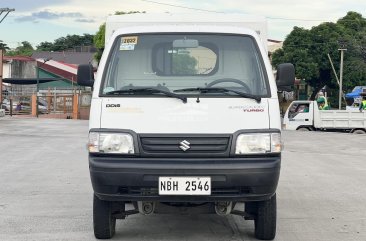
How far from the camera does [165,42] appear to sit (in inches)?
226

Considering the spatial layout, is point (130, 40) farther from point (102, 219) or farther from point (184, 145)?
point (102, 219)

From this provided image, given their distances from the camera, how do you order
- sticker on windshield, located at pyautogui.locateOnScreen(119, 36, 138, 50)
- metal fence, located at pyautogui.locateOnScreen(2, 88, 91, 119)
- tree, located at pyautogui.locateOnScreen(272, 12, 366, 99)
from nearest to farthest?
sticker on windshield, located at pyautogui.locateOnScreen(119, 36, 138, 50), metal fence, located at pyautogui.locateOnScreen(2, 88, 91, 119), tree, located at pyautogui.locateOnScreen(272, 12, 366, 99)

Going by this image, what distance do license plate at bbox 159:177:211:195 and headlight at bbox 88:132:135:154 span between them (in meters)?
0.40

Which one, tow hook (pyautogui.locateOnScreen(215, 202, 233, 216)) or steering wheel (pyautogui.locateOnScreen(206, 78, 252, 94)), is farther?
steering wheel (pyautogui.locateOnScreen(206, 78, 252, 94))

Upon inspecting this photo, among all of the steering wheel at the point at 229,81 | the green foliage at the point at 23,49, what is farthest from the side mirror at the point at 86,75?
the green foliage at the point at 23,49

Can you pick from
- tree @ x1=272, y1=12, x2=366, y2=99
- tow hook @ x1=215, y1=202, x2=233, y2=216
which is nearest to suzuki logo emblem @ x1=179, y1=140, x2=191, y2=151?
tow hook @ x1=215, y1=202, x2=233, y2=216

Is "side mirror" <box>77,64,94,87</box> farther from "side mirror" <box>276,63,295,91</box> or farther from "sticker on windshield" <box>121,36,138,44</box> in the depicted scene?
"side mirror" <box>276,63,295,91</box>

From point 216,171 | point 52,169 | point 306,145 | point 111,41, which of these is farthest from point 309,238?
point 306,145

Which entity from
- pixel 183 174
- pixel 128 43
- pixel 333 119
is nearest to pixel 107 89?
pixel 128 43

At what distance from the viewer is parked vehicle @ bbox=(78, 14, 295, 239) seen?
4.95 metres

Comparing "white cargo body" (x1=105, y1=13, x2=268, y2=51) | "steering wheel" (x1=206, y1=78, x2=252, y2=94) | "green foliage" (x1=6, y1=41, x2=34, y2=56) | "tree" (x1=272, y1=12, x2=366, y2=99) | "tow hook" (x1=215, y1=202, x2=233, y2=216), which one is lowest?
"tow hook" (x1=215, y1=202, x2=233, y2=216)

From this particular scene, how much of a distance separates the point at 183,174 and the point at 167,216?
77.9 inches

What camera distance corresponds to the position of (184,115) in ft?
16.7

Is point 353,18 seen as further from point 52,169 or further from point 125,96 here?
point 125,96
